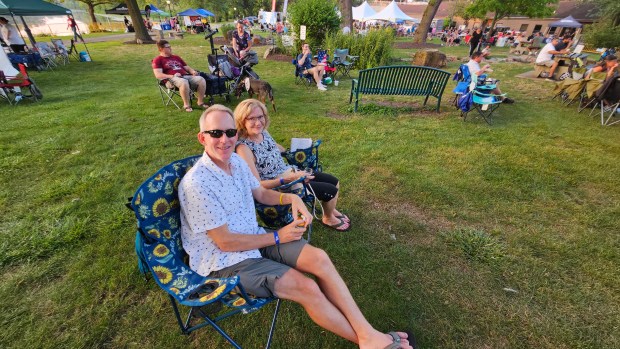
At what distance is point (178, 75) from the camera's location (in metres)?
6.22

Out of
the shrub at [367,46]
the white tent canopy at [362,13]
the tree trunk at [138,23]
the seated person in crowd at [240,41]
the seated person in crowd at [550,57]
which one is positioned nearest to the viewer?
the seated person in crowd at [240,41]

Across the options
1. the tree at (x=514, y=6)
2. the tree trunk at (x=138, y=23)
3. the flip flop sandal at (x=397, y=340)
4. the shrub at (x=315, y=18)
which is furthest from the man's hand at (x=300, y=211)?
the tree at (x=514, y=6)

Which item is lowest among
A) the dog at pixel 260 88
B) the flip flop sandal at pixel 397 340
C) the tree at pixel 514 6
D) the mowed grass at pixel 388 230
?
the mowed grass at pixel 388 230

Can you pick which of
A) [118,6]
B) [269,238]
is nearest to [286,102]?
[269,238]

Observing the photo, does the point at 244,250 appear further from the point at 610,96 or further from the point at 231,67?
the point at 610,96

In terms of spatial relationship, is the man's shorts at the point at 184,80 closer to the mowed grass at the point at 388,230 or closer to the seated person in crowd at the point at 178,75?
the seated person in crowd at the point at 178,75

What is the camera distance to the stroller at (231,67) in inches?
269

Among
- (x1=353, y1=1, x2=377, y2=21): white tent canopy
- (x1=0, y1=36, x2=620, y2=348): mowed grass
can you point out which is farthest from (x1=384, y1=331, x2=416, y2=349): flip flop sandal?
(x1=353, y1=1, x2=377, y2=21): white tent canopy

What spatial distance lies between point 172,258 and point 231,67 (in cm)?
620

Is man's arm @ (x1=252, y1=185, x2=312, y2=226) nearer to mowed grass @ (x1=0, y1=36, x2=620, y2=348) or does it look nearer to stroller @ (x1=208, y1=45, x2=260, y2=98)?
mowed grass @ (x1=0, y1=36, x2=620, y2=348)

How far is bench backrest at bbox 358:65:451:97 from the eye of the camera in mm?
6074

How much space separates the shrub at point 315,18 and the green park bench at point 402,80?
683cm

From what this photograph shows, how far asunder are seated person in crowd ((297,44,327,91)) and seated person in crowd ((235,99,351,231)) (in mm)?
6252

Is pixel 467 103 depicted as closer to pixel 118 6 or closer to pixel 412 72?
pixel 412 72
